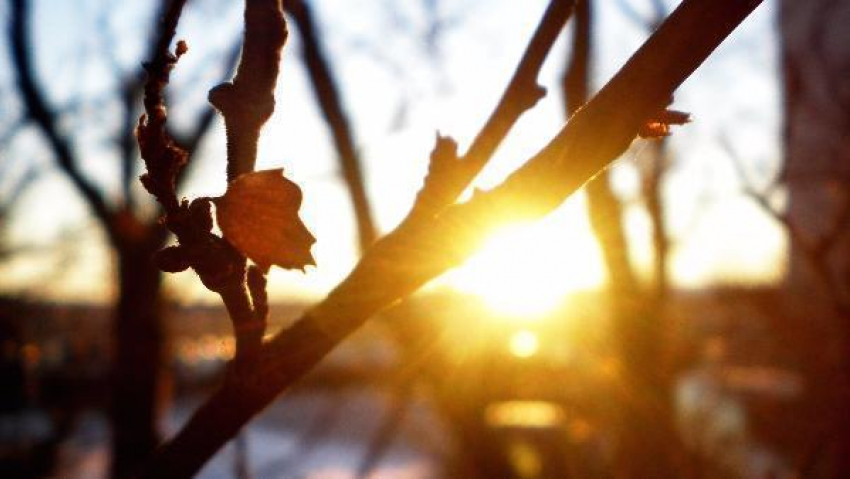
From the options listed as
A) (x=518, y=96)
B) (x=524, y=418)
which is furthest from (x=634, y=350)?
(x=524, y=418)

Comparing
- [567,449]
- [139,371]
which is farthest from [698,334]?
[139,371]

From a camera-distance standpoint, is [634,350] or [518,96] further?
[634,350]

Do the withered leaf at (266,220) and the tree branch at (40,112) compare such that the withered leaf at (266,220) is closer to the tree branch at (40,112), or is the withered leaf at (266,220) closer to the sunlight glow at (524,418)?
the sunlight glow at (524,418)

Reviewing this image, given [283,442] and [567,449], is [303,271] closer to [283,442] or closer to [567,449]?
[567,449]

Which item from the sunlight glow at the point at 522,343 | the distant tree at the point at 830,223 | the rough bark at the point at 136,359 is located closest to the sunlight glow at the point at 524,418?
the sunlight glow at the point at 522,343

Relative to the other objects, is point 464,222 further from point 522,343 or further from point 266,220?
point 522,343
